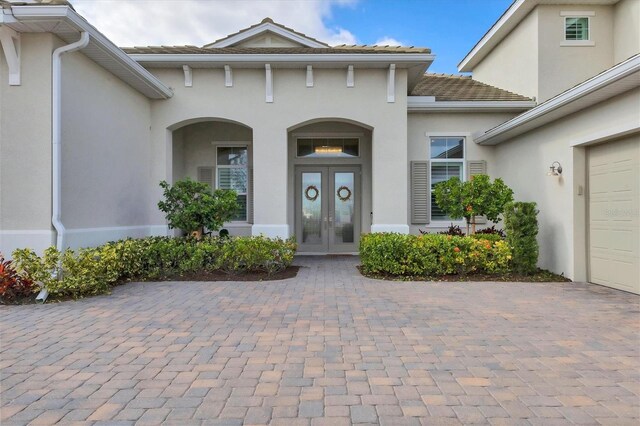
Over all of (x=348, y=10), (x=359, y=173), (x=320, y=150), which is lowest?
(x=359, y=173)

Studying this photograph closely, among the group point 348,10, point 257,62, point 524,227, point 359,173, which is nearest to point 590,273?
→ point 524,227

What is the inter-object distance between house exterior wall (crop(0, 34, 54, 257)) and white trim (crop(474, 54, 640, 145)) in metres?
8.39

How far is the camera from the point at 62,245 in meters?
5.67

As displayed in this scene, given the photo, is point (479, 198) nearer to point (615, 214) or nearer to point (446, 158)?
point (615, 214)

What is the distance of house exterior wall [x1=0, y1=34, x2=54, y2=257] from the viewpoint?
5672 mm

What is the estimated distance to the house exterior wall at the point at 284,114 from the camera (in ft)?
28.6

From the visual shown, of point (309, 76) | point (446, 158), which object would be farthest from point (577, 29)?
point (309, 76)

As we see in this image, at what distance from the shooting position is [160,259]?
23.8 ft

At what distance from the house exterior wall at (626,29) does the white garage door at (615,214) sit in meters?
4.91

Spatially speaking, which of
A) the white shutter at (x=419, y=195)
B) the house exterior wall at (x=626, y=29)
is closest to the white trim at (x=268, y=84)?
the white shutter at (x=419, y=195)

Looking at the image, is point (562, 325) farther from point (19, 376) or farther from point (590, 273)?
point (19, 376)

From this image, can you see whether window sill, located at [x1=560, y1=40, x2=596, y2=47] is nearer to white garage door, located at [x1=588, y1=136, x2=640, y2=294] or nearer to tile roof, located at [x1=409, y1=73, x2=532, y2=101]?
tile roof, located at [x1=409, y1=73, x2=532, y2=101]

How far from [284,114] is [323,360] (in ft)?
21.6

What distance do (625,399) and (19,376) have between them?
472 cm
